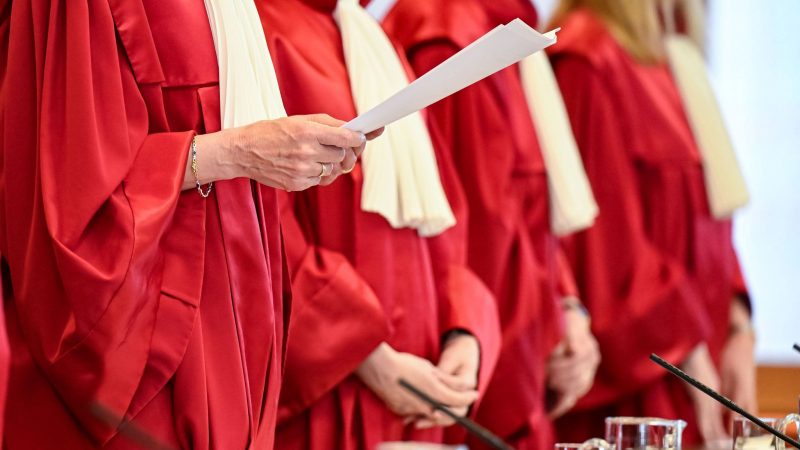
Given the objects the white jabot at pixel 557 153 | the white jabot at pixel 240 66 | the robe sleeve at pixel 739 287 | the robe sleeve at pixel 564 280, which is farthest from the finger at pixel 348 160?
the robe sleeve at pixel 739 287

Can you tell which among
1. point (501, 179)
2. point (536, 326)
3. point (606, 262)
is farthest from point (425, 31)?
point (606, 262)

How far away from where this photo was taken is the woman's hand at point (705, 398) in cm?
328

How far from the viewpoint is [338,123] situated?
1687 millimetres

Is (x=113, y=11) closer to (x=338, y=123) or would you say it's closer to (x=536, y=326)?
(x=338, y=123)

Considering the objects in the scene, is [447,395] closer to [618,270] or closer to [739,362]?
[618,270]

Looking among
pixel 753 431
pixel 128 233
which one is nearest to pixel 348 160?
pixel 128 233

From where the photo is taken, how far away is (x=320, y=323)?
2.01m

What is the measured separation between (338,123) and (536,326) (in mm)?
1210

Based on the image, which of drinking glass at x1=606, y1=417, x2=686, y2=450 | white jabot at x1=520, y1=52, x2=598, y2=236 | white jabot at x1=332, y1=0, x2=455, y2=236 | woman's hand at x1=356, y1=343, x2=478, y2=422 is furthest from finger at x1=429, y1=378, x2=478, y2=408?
white jabot at x1=520, y1=52, x2=598, y2=236

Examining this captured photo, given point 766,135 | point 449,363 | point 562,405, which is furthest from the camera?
point 766,135

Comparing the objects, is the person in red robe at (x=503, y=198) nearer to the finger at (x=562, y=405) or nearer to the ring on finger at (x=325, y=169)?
the finger at (x=562, y=405)

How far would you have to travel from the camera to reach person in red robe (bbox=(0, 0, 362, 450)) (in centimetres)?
160

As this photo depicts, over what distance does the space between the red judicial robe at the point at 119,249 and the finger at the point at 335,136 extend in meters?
0.17

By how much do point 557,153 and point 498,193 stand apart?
0.32 metres
